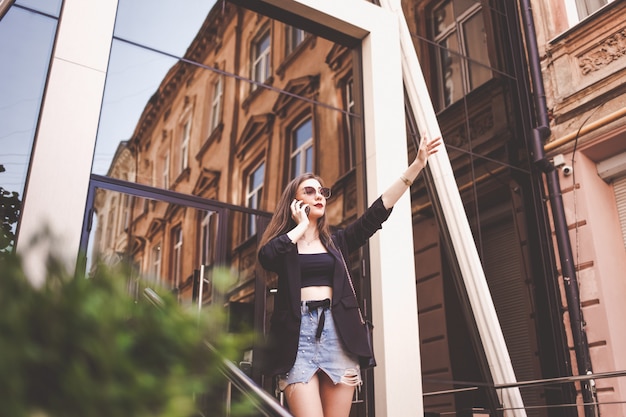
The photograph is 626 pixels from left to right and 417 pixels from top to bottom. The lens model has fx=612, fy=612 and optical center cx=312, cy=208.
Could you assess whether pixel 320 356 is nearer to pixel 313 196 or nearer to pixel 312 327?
pixel 312 327

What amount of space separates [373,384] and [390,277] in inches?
35.4

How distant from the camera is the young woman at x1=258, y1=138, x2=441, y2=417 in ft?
9.32

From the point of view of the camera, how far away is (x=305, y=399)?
282cm

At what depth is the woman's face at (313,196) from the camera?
332 centimetres

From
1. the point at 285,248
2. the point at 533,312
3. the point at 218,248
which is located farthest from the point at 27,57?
the point at 533,312

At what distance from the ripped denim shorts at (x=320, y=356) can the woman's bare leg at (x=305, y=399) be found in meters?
0.03

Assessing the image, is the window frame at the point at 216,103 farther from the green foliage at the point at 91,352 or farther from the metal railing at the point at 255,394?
the green foliage at the point at 91,352

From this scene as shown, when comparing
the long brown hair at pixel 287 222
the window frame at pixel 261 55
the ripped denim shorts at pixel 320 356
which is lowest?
the ripped denim shorts at pixel 320 356

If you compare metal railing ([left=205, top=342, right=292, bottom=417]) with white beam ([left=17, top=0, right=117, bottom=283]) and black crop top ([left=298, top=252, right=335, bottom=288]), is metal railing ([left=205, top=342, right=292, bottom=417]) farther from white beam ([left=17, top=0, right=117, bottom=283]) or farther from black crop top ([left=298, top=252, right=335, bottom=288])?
white beam ([left=17, top=0, right=117, bottom=283])

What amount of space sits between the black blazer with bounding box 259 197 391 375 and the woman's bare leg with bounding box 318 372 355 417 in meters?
0.17

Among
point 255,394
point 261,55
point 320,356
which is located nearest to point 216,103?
point 261,55

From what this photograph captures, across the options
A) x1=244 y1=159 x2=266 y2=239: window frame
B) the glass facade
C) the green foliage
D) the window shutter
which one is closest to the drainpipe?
the window shutter

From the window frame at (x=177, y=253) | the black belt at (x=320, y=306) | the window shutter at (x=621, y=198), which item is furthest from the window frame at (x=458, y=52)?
the black belt at (x=320, y=306)

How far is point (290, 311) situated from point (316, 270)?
0.94 ft
